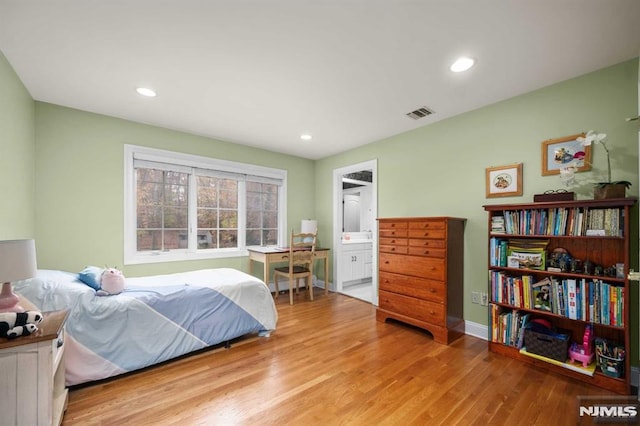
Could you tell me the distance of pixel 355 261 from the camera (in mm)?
4957

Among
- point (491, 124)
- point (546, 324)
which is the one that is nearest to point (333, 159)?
point (491, 124)

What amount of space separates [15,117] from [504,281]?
14.7ft

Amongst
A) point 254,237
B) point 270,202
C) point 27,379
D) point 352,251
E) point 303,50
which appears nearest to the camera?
point 27,379

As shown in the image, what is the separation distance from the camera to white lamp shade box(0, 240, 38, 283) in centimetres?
131

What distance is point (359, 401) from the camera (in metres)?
1.79

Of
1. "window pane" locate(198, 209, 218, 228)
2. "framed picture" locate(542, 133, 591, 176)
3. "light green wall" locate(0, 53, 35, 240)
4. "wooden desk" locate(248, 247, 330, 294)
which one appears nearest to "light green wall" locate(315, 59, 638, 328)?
"framed picture" locate(542, 133, 591, 176)

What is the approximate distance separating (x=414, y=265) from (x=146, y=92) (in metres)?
3.25

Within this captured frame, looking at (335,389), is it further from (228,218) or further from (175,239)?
(228,218)

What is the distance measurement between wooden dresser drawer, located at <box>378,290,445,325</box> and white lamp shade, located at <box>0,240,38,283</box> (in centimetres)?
306

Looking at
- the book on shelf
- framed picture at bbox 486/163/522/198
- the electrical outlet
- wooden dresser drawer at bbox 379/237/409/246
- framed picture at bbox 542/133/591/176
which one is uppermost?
framed picture at bbox 542/133/591/176

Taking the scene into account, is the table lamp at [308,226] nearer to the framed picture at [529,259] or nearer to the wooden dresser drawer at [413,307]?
the wooden dresser drawer at [413,307]

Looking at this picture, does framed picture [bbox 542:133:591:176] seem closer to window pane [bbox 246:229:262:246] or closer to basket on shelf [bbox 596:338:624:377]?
basket on shelf [bbox 596:338:624:377]

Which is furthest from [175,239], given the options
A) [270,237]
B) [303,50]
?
[303,50]

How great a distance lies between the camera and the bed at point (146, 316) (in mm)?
1867
